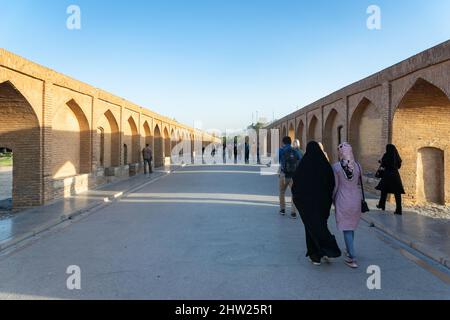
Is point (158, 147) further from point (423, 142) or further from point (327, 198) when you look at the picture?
point (327, 198)

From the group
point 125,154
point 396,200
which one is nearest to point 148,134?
point 125,154

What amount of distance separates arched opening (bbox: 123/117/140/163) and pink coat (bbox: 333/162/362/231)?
15472 mm

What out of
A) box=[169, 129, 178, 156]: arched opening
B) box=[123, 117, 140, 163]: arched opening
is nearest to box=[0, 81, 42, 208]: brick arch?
box=[123, 117, 140, 163]: arched opening

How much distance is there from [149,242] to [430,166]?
9020 millimetres

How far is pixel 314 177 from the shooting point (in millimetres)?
4645

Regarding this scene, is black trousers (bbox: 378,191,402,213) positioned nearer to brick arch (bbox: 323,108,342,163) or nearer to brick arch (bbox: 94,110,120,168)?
brick arch (bbox: 323,108,342,163)

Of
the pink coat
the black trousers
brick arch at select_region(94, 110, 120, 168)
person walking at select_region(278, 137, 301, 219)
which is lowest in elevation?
the black trousers

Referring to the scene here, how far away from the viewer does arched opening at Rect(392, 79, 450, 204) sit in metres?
Result: 9.55

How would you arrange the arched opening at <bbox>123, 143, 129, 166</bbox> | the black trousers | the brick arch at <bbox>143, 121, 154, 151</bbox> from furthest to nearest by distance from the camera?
the brick arch at <bbox>143, 121, 154, 151</bbox> → the arched opening at <bbox>123, 143, 129, 166</bbox> → the black trousers

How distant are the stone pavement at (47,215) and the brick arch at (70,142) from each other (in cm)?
116

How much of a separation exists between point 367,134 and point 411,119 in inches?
108

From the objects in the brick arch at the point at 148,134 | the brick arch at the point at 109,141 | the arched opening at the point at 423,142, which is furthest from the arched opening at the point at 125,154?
the arched opening at the point at 423,142
